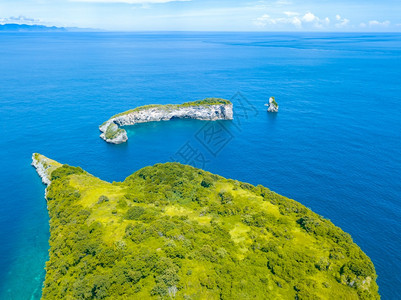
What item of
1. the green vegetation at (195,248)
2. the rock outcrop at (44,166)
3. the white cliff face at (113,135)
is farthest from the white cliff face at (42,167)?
the white cliff face at (113,135)

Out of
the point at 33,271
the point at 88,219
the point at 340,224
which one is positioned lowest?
the point at 33,271

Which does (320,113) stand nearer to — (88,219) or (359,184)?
(359,184)

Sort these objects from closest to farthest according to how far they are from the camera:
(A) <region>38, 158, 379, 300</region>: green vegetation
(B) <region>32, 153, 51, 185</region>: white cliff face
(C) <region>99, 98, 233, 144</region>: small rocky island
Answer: (A) <region>38, 158, 379, 300</region>: green vegetation
(B) <region>32, 153, 51, 185</region>: white cliff face
(C) <region>99, 98, 233, 144</region>: small rocky island

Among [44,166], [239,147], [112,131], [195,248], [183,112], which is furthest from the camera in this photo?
[183,112]

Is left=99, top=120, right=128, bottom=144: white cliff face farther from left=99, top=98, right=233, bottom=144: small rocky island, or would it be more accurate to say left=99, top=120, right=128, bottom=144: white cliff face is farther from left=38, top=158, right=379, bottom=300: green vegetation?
left=38, top=158, right=379, bottom=300: green vegetation

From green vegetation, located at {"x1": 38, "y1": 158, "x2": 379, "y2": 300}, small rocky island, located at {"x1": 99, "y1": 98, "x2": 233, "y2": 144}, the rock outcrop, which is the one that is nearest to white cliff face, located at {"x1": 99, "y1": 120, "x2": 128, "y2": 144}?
small rocky island, located at {"x1": 99, "y1": 98, "x2": 233, "y2": 144}

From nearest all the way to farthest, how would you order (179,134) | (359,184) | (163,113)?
(359,184), (179,134), (163,113)

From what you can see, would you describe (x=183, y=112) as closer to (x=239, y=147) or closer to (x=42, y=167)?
(x=239, y=147)

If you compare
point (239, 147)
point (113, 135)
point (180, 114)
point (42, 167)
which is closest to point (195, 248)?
point (239, 147)

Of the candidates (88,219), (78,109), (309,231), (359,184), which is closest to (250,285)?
(309,231)
